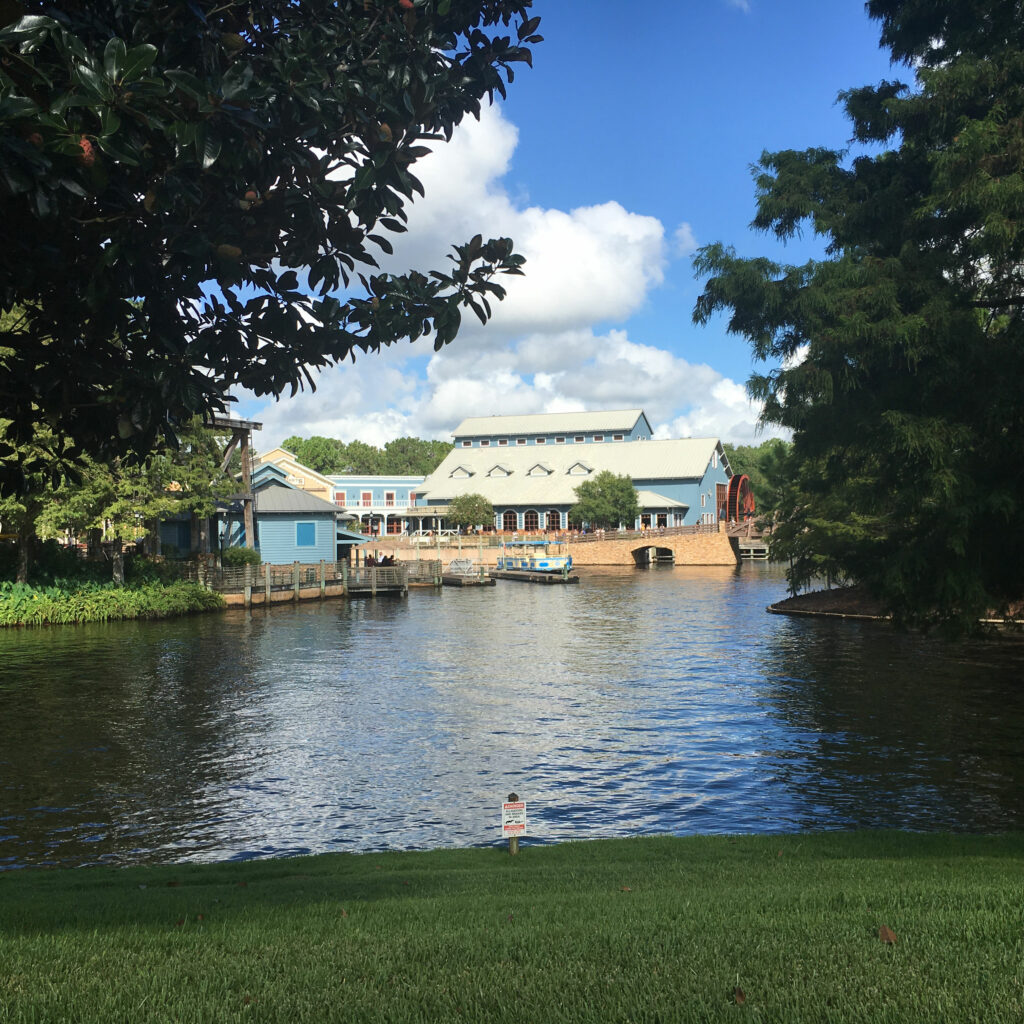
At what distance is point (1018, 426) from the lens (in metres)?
16.9

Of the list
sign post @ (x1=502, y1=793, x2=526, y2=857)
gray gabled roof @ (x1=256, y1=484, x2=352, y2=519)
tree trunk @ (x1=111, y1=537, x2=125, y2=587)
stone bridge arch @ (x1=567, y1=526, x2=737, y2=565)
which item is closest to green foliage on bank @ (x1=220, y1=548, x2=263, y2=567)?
gray gabled roof @ (x1=256, y1=484, x2=352, y2=519)

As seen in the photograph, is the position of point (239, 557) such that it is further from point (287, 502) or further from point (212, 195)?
point (212, 195)

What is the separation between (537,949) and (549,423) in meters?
116

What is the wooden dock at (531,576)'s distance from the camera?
72562mm

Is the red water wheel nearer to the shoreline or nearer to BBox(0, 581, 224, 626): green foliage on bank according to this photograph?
the shoreline

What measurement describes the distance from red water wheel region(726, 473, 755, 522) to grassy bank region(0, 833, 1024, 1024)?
10369cm

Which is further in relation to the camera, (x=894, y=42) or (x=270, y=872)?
(x=894, y=42)

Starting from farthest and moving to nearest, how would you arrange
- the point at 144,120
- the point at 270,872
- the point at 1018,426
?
the point at 1018,426
the point at 270,872
the point at 144,120

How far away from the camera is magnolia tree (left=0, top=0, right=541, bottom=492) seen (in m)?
5.85

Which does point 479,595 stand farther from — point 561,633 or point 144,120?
point 144,120

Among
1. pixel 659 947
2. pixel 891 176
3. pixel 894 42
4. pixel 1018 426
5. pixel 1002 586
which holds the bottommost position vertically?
pixel 659 947

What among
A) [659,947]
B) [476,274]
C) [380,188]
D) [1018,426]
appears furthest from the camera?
[1018,426]

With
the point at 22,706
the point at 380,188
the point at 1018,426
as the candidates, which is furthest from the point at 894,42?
the point at 22,706

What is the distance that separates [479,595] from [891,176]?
47199mm
